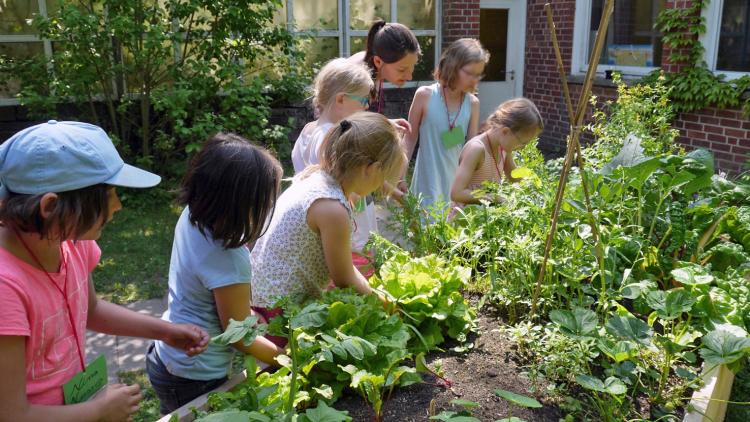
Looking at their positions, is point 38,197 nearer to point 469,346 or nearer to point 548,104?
point 469,346

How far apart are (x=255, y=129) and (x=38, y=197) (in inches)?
224

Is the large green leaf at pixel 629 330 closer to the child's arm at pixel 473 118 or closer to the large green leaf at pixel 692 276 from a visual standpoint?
the large green leaf at pixel 692 276

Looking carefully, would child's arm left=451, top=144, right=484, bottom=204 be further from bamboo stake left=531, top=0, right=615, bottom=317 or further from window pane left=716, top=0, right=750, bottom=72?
window pane left=716, top=0, right=750, bottom=72

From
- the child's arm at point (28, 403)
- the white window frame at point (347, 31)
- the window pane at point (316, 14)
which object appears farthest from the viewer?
the window pane at point (316, 14)

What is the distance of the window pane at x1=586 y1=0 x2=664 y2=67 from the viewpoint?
7914 mm

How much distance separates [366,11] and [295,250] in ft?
24.9

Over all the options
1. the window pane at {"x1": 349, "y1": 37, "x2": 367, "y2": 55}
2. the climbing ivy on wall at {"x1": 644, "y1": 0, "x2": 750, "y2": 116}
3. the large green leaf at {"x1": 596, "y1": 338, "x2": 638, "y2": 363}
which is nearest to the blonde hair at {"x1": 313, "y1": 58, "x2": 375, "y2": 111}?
the large green leaf at {"x1": 596, "y1": 338, "x2": 638, "y2": 363}

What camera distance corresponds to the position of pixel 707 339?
5.31 ft

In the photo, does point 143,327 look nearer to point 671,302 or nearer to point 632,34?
point 671,302

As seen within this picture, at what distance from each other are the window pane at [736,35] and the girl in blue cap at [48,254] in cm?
704

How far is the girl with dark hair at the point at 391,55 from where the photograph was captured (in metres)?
3.22

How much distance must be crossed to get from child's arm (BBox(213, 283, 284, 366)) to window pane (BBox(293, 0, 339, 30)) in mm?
7316

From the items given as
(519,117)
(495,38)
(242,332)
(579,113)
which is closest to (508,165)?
(519,117)

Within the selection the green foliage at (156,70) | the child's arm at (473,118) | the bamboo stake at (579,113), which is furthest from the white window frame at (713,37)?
the bamboo stake at (579,113)
